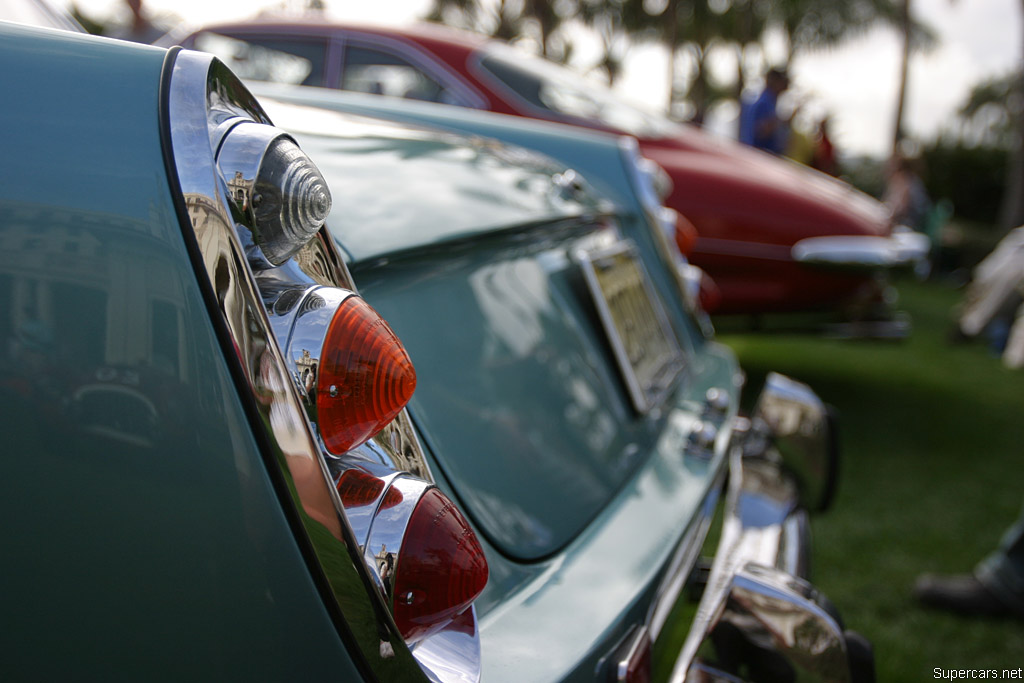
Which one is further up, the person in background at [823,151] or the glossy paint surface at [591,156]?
the glossy paint surface at [591,156]

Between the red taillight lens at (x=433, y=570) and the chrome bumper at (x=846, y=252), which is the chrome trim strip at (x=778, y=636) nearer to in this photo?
the red taillight lens at (x=433, y=570)

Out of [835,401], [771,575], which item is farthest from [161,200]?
[835,401]

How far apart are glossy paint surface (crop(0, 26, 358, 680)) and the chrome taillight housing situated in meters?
0.02

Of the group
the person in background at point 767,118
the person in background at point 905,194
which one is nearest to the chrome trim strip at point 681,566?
the person in background at point 767,118

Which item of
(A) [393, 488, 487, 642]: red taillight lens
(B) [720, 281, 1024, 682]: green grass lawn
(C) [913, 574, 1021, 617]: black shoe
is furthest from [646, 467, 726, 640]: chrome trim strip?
(C) [913, 574, 1021, 617]: black shoe

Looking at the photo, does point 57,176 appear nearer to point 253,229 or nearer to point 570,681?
point 253,229

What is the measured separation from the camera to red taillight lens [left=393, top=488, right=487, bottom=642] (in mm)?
772

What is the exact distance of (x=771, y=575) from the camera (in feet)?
4.18

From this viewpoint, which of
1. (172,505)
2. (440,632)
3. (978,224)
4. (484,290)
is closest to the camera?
(172,505)

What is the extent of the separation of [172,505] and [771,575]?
3.19 ft

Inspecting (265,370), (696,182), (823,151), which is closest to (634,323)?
(265,370)

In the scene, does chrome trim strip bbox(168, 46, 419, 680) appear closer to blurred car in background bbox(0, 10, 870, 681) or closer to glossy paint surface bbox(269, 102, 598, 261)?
blurred car in background bbox(0, 10, 870, 681)

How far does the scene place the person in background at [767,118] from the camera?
21.6 feet

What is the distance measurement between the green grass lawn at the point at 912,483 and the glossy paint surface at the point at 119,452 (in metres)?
2.10
